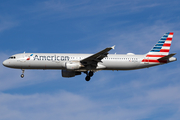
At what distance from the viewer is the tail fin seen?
5569 cm

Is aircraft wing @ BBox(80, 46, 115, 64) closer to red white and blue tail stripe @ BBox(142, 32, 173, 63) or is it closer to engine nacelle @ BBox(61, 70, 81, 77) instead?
engine nacelle @ BBox(61, 70, 81, 77)

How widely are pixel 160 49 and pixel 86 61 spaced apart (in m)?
14.1

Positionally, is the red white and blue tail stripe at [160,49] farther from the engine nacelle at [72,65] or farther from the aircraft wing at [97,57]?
the engine nacelle at [72,65]

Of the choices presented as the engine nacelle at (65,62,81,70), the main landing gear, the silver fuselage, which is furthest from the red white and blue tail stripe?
the engine nacelle at (65,62,81,70)

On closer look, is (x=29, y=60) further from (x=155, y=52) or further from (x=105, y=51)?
(x=155, y=52)

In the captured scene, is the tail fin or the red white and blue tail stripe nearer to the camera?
the red white and blue tail stripe

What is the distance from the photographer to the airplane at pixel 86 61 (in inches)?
2035

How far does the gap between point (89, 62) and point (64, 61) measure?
413cm

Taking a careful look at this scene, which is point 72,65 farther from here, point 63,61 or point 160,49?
point 160,49

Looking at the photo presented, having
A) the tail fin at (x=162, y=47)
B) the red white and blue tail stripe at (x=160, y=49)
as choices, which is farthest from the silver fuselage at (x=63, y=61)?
the tail fin at (x=162, y=47)

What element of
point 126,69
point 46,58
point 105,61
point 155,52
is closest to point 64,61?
point 46,58

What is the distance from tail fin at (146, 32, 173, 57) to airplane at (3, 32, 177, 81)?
0.26 meters

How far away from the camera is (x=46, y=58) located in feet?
170

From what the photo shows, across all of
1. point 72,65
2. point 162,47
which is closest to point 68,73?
point 72,65
